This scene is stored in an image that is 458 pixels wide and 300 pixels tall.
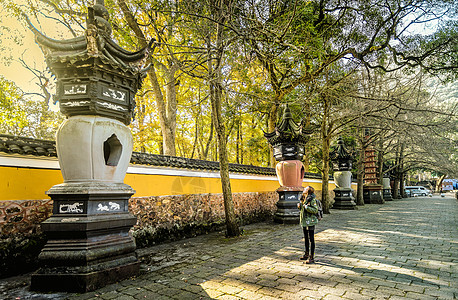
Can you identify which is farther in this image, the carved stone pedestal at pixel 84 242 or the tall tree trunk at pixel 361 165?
the tall tree trunk at pixel 361 165

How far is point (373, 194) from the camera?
2150 centimetres

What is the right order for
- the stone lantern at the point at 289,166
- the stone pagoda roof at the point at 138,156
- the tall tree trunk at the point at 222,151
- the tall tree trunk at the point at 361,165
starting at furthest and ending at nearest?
the tall tree trunk at the point at 361,165, the stone lantern at the point at 289,166, the tall tree trunk at the point at 222,151, the stone pagoda roof at the point at 138,156

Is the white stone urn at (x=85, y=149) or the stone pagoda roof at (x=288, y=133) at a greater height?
the stone pagoda roof at (x=288, y=133)

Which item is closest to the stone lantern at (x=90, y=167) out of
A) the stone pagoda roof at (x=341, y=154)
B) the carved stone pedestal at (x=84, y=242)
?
the carved stone pedestal at (x=84, y=242)

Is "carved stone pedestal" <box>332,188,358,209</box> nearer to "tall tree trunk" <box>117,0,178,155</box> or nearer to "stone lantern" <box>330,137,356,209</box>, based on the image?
"stone lantern" <box>330,137,356,209</box>

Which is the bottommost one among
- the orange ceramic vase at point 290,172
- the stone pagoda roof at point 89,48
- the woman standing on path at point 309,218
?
the woman standing on path at point 309,218

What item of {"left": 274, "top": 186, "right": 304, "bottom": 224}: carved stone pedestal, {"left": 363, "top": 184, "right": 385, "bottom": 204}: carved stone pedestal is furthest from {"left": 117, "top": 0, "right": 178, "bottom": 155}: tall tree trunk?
{"left": 363, "top": 184, "right": 385, "bottom": 204}: carved stone pedestal

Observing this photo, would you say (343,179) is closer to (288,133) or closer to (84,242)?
(288,133)

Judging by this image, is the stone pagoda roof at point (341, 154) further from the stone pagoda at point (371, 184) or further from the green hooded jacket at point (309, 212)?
the green hooded jacket at point (309, 212)

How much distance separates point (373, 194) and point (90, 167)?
72.6 feet

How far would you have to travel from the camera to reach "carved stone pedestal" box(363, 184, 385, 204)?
838 inches

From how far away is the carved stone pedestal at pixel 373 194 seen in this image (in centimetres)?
2128

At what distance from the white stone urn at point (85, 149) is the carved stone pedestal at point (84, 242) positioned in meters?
0.18

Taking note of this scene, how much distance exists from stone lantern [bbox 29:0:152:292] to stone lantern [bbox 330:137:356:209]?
574 inches
